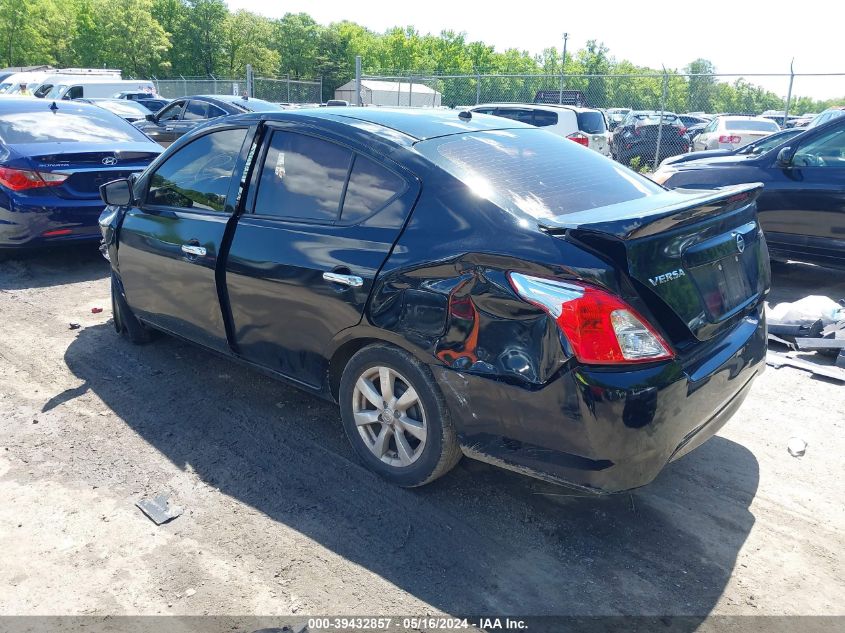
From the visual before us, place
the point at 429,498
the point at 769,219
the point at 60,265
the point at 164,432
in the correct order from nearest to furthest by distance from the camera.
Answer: the point at 429,498
the point at 164,432
the point at 769,219
the point at 60,265

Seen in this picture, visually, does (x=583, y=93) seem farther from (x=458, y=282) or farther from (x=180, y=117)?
(x=458, y=282)

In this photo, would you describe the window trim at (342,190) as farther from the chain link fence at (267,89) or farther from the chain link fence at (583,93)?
the chain link fence at (267,89)

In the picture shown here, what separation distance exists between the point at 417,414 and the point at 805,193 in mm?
5431

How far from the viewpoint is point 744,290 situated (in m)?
3.30

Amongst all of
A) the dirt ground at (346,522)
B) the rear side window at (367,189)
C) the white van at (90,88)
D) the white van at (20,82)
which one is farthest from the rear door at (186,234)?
the white van at (20,82)

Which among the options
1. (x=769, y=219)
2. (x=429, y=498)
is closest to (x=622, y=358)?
(x=429, y=498)

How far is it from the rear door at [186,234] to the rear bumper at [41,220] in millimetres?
2517

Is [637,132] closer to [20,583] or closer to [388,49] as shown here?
[20,583]

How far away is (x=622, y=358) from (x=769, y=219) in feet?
17.4

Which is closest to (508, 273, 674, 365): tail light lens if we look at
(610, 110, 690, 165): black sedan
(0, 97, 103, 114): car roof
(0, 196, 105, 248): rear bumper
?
(0, 196, 105, 248): rear bumper

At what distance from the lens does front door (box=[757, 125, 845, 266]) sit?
6.68 metres

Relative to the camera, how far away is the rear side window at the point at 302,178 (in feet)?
11.7

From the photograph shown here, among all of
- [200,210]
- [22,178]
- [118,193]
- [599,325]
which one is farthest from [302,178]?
[22,178]

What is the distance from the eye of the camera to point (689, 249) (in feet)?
9.72
